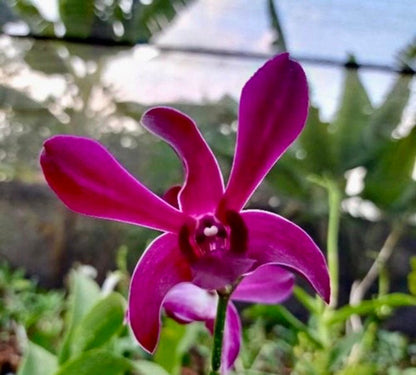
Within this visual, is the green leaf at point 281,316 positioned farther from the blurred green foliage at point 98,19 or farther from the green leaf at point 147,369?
the blurred green foliage at point 98,19

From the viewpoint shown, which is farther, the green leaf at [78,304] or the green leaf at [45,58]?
the green leaf at [45,58]

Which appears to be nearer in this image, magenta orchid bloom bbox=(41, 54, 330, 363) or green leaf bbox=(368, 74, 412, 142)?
magenta orchid bloom bbox=(41, 54, 330, 363)

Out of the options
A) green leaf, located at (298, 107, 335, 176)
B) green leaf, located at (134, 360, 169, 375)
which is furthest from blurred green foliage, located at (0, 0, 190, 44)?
green leaf, located at (134, 360, 169, 375)

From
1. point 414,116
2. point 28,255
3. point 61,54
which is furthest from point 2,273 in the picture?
point 414,116

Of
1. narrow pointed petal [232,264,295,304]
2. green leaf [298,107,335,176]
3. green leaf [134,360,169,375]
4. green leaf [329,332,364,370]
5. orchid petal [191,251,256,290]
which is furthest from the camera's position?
green leaf [298,107,335,176]

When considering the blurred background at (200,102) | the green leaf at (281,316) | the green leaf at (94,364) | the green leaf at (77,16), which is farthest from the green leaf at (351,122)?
the green leaf at (94,364)

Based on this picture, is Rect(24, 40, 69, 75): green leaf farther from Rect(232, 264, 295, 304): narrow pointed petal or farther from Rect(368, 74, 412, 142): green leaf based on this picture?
Rect(232, 264, 295, 304): narrow pointed petal
